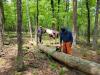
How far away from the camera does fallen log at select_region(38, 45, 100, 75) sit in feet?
28.5

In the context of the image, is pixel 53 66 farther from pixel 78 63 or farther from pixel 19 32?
pixel 19 32

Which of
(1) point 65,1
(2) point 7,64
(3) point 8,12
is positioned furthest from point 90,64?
(3) point 8,12

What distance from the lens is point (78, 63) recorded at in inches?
384

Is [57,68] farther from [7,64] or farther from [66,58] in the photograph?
[7,64]

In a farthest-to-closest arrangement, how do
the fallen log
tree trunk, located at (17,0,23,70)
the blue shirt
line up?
the blue shirt
tree trunk, located at (17,0,23,70)
the fallen log

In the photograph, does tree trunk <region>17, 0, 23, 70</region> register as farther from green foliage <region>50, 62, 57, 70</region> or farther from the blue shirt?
the blue shirt

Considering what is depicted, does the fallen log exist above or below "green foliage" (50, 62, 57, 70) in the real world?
above

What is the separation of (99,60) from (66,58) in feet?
12.3

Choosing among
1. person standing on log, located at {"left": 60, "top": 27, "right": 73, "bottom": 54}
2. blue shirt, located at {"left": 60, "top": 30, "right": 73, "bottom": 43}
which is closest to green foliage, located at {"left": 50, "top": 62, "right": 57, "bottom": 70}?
person standing on log, located at {"left": 60, "top": 27, "right": 73, "bottom": 54}

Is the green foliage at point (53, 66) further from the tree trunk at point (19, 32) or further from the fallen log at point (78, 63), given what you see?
the tree trunk at point (19, 32)

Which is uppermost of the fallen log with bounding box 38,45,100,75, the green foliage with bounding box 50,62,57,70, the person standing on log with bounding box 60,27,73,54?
the person standing on log with bounding box 60,27,73,54

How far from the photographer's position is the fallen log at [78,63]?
28.5ft

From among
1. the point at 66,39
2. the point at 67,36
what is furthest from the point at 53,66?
the point at 67,36

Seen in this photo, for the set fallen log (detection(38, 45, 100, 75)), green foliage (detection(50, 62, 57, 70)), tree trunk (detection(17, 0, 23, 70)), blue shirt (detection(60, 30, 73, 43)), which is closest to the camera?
fallen log (detection(38, 45, 100, 75))
